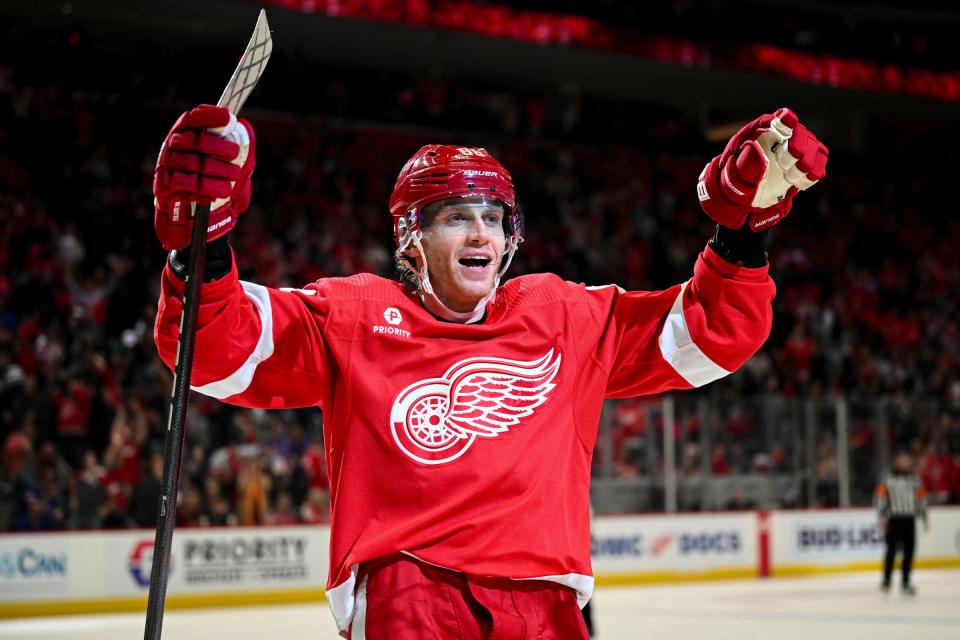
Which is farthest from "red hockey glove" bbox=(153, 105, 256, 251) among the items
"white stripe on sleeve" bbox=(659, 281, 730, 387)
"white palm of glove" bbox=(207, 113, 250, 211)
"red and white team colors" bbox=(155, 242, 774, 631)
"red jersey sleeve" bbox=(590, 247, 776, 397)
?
"white stripe on sleeve" bbox=(659, 281, 730, 387)

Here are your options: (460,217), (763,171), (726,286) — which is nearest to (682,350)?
(726,286)

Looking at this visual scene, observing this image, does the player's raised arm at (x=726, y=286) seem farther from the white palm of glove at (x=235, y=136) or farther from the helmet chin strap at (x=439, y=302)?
the white palm of glove at (x=235, y=136)

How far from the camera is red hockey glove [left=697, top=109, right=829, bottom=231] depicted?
229 cm

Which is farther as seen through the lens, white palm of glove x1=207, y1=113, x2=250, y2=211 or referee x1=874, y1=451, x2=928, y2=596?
referee x1=874, y1=451, x2=928, y2=596

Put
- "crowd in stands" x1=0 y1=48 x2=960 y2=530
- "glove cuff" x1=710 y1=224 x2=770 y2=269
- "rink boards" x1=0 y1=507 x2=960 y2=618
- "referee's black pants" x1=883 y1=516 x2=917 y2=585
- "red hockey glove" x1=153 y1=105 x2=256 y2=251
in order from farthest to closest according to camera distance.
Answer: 1. "referee's black pants" x1=883 y1=516 x2=917 y2=585
2. "crowd in stands" x1=0 y1=48 x2=960 y2=530
3. "rink boards" x1=0 y1=507 x2=960 y2=618
4. "glove cuff" x1=710 y1=224 x2=770 y2=269
5. "red hockey glove" x1=153 y1=105 x2=256 y2=251

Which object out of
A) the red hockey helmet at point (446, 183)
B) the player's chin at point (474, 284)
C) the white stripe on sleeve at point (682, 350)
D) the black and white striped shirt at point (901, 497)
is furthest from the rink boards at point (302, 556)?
the white stripe on sleeve at point (682, 350)

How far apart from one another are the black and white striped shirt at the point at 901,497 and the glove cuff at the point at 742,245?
10.2m

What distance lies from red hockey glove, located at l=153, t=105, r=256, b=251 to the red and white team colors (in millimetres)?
103

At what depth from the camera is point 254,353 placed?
2314 millimetres

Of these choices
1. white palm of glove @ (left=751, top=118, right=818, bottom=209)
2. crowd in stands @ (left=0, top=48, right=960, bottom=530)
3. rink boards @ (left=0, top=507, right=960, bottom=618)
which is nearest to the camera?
white palm of glove @ (left=751, top=118, right=818, bottom=209)

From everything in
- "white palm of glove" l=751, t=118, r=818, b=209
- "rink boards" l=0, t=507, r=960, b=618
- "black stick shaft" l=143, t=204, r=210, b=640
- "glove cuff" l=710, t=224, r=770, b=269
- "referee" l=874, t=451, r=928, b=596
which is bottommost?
"rink boards" l=0, t=507, r=960, b=618

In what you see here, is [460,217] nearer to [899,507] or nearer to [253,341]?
[253,341]

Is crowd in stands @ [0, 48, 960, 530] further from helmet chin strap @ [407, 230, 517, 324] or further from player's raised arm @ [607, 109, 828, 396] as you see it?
player's raised arm @ [607, 109, 828, 396]

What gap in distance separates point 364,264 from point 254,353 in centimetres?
1297
